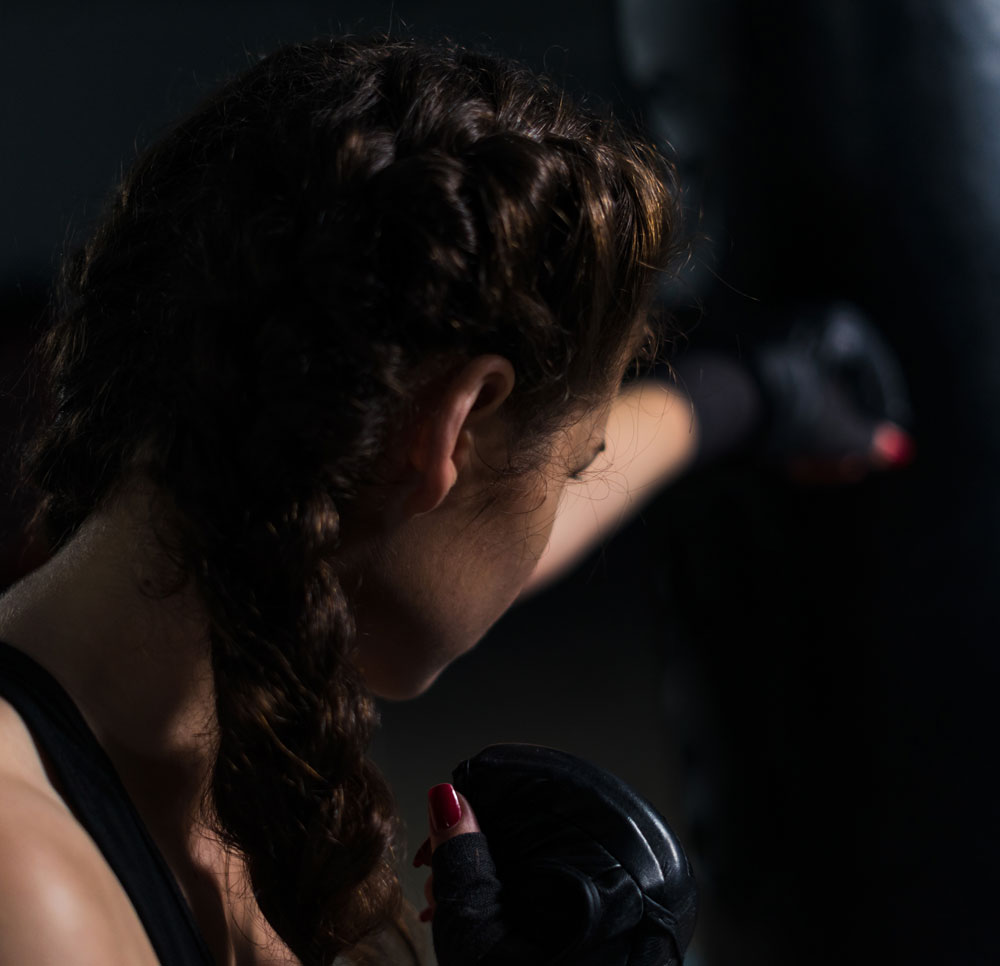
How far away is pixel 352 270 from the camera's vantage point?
491 mm

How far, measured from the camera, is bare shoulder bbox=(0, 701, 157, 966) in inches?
16.4

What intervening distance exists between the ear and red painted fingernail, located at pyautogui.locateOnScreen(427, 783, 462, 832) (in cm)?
17

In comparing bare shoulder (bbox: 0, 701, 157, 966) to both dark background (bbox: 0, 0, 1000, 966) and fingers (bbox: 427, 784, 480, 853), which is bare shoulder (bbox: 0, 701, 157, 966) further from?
dark background (bbox: 0, 0, 1000, 966)

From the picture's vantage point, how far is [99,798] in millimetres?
541

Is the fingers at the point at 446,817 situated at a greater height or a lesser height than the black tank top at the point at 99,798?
lesser

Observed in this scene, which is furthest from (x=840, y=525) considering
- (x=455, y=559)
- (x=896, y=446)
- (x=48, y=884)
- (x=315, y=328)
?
(x=48, y=884)

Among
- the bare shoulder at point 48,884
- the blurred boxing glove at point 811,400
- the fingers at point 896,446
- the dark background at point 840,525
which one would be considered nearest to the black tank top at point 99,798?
the bare shoulder at point 48,884

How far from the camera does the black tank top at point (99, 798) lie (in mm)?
522

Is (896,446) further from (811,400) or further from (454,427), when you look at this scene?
(454,427)

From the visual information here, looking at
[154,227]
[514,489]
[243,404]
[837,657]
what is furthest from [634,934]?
[837,657]

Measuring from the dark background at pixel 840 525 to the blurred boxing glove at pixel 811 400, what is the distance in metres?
0.02

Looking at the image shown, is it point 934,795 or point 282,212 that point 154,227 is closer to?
point 282,212

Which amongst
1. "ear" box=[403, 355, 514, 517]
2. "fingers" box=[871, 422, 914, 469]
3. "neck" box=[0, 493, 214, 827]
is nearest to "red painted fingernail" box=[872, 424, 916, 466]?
"fingers" box=[871, 422, 914, 469]

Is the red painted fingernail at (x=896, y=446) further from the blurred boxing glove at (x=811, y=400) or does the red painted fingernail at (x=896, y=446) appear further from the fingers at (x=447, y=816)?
the fingers at (x=447, y=816)
